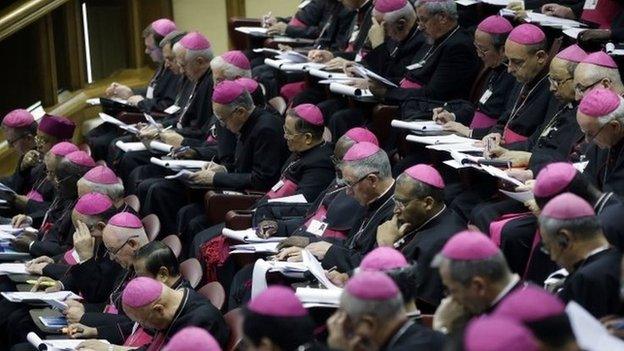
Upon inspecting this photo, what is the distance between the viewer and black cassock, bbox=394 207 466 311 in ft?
12.7

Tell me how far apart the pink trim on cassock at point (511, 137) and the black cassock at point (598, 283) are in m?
1.52

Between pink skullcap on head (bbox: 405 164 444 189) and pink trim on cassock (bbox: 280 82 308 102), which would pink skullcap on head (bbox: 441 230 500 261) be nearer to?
pink skullcap on head (bbox: 405 164 444 189)

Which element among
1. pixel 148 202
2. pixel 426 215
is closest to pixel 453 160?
pixel 426 215

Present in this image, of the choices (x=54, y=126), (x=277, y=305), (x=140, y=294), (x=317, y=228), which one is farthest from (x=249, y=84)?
(x=277, y=305)

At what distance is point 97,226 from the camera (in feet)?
17.1

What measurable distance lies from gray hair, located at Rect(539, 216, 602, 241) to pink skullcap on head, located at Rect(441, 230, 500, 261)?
27 centimetres

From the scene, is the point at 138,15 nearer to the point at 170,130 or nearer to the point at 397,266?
the point at 170,130

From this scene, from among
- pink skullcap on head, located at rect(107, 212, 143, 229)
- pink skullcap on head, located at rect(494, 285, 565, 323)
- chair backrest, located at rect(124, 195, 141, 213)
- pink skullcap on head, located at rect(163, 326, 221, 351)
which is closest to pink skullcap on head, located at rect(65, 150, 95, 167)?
chair backrest, located at rect(124, 195, 141, 213)

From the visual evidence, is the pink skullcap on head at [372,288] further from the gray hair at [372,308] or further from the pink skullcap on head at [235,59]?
the pink skullcap on head at [235,59]

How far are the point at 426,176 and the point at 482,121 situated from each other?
41.5 inches

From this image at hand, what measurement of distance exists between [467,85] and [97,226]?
1.58 m

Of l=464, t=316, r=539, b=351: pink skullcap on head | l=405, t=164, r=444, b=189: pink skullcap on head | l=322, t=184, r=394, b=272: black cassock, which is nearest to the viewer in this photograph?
l=464, t=316, r=539, b=351: pink skullcap on head

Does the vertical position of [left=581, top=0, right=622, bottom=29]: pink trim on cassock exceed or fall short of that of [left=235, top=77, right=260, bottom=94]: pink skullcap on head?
it exceeds it

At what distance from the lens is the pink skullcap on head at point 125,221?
483cm
